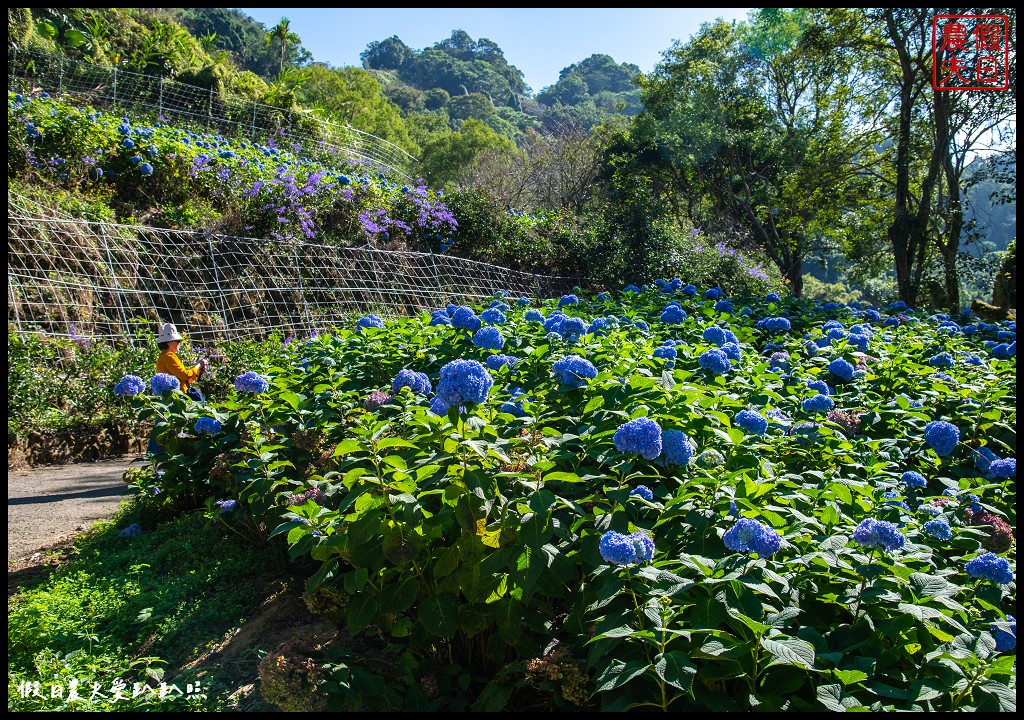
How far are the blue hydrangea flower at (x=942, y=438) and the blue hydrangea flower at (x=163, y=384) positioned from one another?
4.03m

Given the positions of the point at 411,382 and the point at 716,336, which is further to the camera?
the point at 716,336

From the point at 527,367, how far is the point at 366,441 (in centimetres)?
117

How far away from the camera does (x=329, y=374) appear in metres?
3.45

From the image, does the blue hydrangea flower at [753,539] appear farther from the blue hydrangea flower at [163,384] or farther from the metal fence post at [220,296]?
the metal fence post at [220,296]

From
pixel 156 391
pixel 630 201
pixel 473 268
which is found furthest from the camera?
pixel 630 201

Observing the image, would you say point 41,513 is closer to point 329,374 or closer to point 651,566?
point 329,374

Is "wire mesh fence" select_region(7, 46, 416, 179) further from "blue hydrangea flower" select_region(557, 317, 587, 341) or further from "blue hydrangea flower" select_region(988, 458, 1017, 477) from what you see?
"blue hydrangea flower" select_region(988, 458, 1017, 477)

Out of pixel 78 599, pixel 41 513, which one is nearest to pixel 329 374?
pixel 78 599

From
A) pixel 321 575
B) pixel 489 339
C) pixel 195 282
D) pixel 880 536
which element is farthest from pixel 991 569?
pixel 195 282

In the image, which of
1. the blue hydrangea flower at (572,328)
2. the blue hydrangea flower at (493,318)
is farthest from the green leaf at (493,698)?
the blue hydrangea flower at (493,318)

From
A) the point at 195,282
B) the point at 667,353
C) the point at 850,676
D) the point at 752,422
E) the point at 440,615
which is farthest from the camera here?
the point at 195,282

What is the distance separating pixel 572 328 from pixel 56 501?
4249mm

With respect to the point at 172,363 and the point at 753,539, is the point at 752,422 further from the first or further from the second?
the point at 172,363

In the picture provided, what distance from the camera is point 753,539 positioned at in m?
1.66
